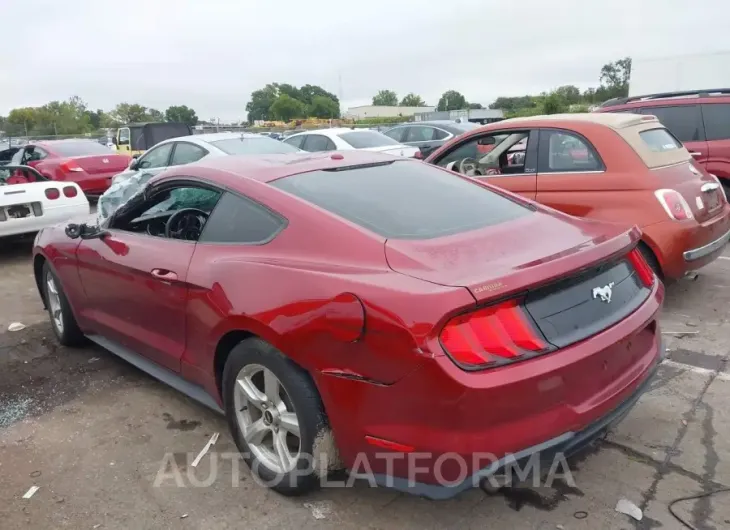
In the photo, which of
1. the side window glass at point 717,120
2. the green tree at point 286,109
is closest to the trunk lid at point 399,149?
the side window glass at point 717,120

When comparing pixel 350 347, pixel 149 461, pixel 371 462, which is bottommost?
pixel 149 461

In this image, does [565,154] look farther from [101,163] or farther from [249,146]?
[101,163]

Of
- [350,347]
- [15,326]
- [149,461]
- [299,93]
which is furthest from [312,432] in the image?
[299,93]

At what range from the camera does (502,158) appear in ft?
20.1

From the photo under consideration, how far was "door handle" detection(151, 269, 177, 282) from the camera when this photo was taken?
10.5 ft

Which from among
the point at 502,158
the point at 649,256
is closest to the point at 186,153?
the point at 502,158

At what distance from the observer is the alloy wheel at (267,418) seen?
2703 mm

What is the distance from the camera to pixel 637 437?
3.18 m

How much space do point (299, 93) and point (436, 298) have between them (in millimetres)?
117708

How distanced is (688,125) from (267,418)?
6.87m

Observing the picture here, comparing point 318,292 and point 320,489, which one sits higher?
point 318,292

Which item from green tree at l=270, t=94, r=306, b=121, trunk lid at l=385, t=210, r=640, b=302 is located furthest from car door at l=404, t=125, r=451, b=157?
green tree at l=270, t=94, r=306, b=121

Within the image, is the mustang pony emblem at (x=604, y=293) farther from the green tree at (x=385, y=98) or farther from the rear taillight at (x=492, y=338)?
the green tree at (x=385, y=98)

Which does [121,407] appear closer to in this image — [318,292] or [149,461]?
[149,461]
